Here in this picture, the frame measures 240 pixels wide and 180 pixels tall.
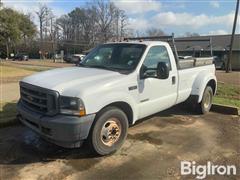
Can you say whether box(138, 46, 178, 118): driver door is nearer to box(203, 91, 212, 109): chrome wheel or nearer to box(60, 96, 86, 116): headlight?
box(60, 96, 86, 116): headlight

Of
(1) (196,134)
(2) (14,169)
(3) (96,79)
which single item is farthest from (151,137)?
(2) (14,169)

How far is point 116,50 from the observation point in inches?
231

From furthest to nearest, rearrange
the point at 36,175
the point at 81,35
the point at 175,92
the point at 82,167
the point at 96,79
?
1. the point at 81,35
2. the point at 175,92
3. the point at 96,79
4. the point at 82,167
5. the point at 36,175

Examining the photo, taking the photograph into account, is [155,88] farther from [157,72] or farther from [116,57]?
[116,57]

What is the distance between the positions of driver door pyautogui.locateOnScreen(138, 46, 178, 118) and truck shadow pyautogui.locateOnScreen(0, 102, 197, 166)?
138 centimetres

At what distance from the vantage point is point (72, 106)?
4.20 m

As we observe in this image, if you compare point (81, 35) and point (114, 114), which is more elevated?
point (81, 35)

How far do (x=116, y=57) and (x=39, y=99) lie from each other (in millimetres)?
1874

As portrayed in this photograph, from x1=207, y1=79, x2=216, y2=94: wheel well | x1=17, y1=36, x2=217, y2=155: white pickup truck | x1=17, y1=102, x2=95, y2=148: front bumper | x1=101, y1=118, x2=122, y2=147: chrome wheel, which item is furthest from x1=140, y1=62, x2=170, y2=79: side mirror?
x1=207, y1=79, x2=216, y2=94: wheel well

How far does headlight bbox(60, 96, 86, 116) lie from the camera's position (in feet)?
13.7

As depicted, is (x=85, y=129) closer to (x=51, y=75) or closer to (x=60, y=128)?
(x=60, y=128)

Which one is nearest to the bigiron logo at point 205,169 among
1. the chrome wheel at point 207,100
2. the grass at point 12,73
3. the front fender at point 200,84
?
the front fender at point 200,84

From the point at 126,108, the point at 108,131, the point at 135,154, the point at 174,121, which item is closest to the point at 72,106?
the point at 108,131

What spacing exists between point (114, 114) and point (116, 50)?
64.8 inches
